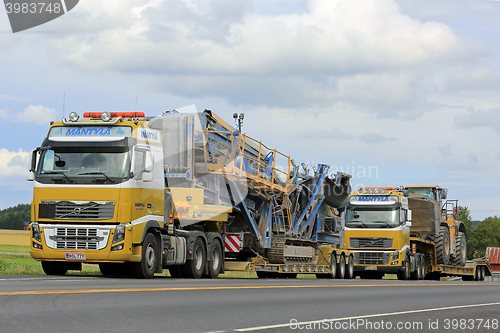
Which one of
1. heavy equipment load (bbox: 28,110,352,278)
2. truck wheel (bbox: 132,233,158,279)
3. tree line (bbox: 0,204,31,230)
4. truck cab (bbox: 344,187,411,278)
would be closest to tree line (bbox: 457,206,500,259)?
tree line (bbox: 0,204,31,230)

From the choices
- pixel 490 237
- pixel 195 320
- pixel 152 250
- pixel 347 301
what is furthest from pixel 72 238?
pixel 490 237

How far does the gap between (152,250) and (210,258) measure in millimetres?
2569

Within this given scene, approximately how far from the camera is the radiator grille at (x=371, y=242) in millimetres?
28022

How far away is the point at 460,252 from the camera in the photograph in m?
34.5

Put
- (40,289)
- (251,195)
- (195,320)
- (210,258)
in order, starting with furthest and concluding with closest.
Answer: (251,195)
(210,258)
(40,289)
(195,320)

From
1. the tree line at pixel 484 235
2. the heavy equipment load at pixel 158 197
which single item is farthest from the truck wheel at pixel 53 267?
the tree line at pixel 484 235

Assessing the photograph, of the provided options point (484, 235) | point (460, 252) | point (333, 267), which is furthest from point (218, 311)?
point (484, 235)

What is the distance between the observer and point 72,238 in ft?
50.5

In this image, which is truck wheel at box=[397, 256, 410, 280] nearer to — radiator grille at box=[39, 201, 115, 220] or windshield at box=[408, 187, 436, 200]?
windshield at box=[408, 187, 436, 200]

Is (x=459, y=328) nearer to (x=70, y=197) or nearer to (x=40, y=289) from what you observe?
(x=40, y=289)

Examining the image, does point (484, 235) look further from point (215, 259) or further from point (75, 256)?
point (75, 256)

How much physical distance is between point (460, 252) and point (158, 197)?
2258 centimetres

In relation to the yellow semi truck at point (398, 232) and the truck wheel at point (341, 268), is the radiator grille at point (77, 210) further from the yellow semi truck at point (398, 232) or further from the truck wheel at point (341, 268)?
the yellow semi truck at point (398, 232)

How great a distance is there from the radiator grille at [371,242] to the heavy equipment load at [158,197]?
209 inches
